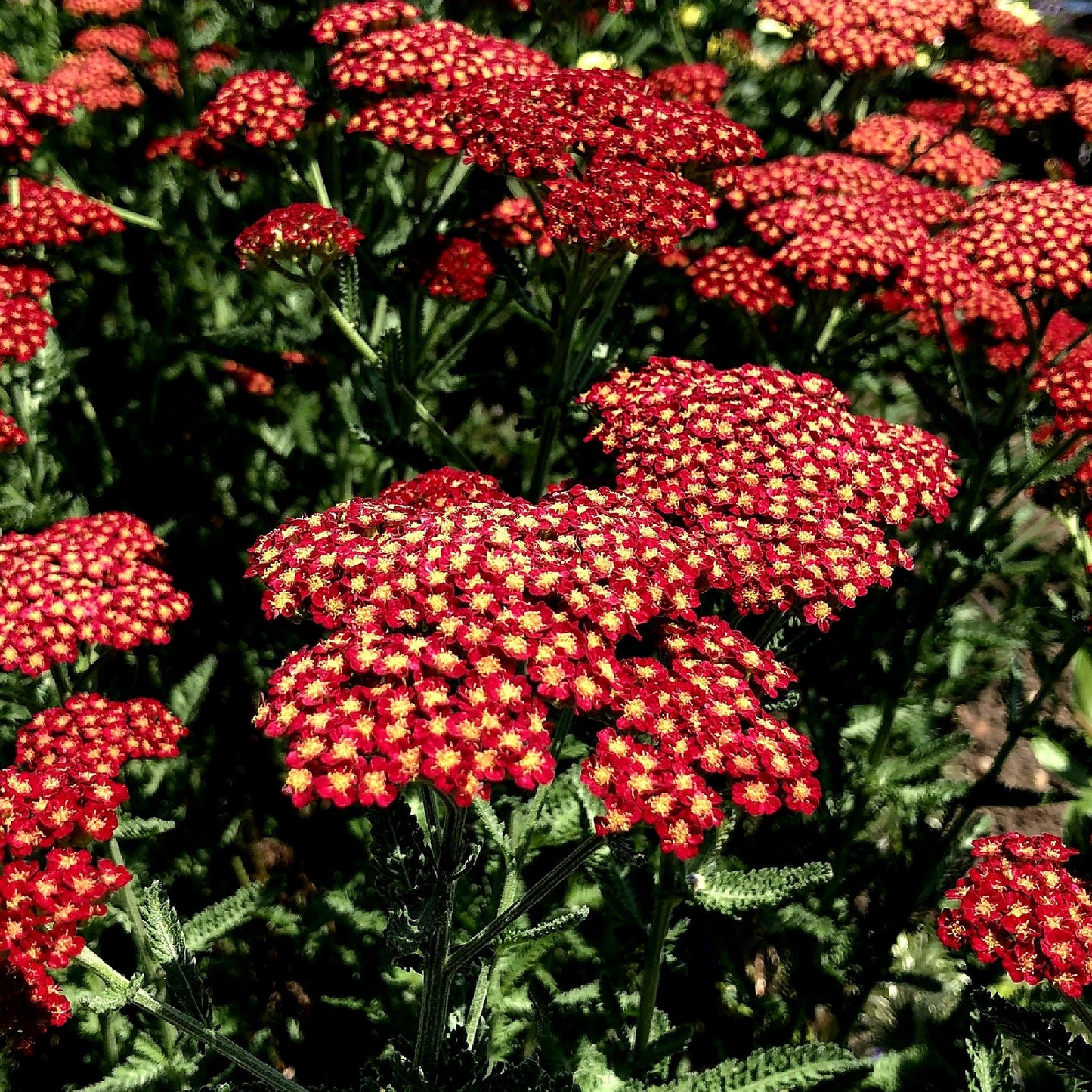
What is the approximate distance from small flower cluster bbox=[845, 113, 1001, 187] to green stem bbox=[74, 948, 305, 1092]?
13.8ft

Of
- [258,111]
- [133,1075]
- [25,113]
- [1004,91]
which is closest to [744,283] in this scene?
[258,111]

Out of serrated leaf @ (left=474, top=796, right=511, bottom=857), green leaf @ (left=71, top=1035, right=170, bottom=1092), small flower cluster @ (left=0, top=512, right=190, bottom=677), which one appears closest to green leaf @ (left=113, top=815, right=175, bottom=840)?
small flower cluster @ (left=0, top=512, right=190, bottom=677)

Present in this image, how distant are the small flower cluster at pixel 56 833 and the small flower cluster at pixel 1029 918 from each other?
1.85m

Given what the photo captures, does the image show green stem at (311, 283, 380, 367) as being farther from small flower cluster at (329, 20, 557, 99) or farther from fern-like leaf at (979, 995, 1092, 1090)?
fern-like leaf at (979, 995, 1092, 1090)

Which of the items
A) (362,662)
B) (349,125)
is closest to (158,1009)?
(362,662)

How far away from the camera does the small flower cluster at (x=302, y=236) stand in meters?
2.90

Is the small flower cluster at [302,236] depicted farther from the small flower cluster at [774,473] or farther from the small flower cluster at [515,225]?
the small flower cluster at [774,473]

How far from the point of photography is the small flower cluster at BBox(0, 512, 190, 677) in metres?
2.46

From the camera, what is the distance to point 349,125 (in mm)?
3195

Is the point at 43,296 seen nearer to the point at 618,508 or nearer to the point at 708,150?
the point at 708,150

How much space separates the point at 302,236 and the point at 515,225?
935 millimetres

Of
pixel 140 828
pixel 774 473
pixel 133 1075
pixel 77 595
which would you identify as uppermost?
pixel 774 473

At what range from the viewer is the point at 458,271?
330 centimetres

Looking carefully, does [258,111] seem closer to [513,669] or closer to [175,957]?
[513,669]
